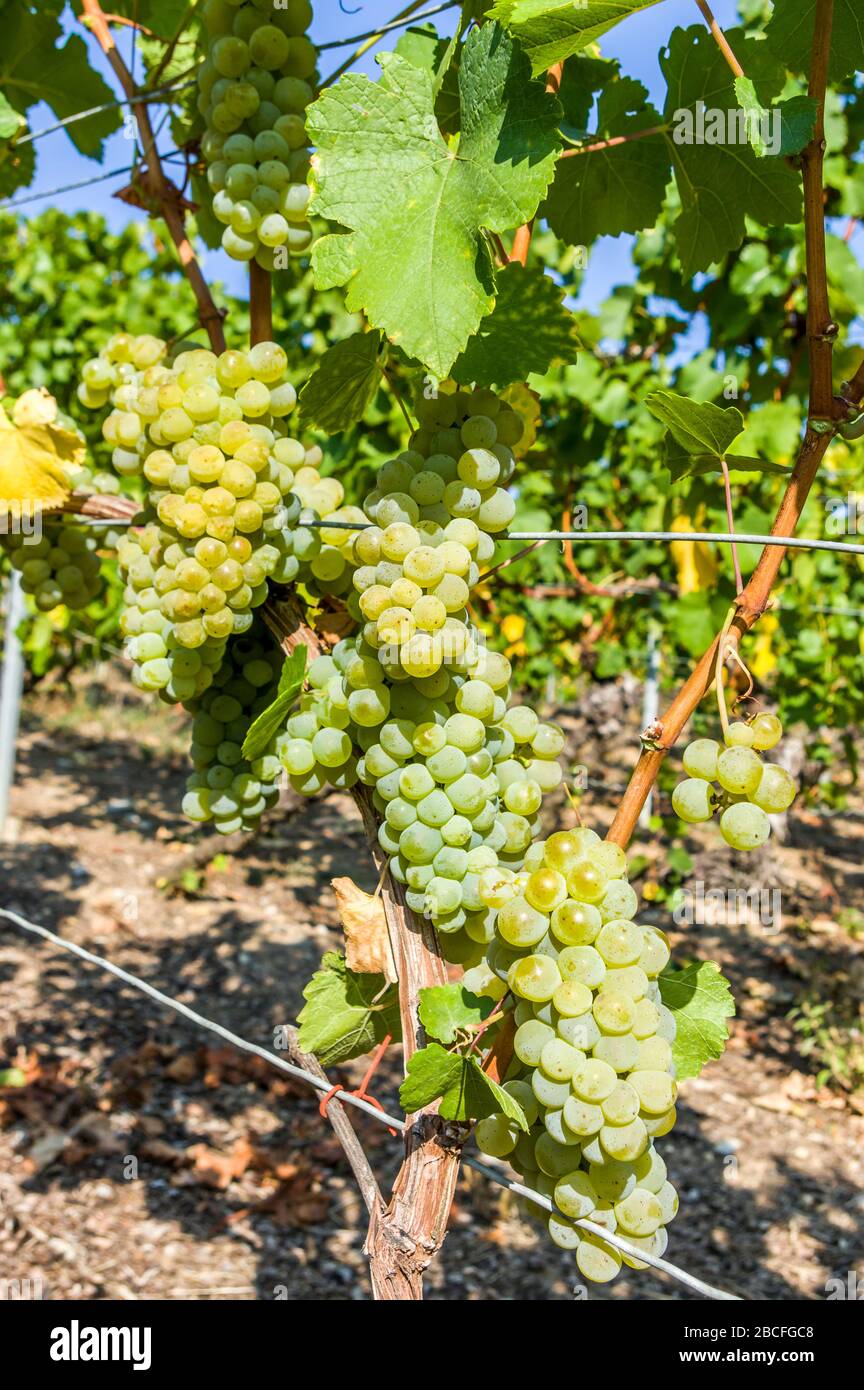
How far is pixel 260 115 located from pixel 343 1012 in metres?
0.94

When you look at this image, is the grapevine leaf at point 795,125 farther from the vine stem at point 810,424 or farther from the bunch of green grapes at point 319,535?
the bunch of green grapes at point 319,535

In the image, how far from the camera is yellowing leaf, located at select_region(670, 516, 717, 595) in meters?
3.53

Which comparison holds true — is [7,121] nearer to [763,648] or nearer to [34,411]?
[34,411]

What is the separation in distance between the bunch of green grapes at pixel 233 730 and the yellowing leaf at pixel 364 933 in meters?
0.29

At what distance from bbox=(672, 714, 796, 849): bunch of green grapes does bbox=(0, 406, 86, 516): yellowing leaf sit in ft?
2.84

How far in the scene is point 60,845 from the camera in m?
5.82

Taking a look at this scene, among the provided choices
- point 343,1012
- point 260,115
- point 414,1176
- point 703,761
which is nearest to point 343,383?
point 260,115

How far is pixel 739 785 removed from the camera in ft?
2.87

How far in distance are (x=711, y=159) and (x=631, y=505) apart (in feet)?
14.5

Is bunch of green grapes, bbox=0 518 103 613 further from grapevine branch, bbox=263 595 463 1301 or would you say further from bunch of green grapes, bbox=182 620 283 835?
grapevine branch, bbox=263 595 463 1301

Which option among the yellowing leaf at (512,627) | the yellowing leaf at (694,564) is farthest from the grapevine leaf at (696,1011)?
the yellowing leaf at (512,627)

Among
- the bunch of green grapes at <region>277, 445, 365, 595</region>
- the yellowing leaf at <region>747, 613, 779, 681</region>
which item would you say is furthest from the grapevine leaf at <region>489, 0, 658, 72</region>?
the yellowing leaf at <region>747, 613, 779, 681</region>
